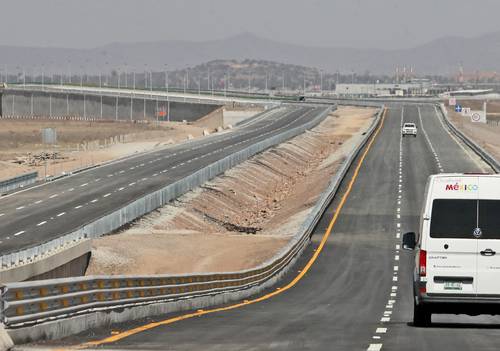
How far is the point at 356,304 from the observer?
119 ft

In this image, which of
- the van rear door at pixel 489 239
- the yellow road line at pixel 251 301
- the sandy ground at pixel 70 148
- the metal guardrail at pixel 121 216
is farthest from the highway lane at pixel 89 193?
the van rear door at pixel 489 239

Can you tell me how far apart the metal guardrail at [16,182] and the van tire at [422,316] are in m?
60.3

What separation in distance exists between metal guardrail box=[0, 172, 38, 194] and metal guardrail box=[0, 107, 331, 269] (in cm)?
1316

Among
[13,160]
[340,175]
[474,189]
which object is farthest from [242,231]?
[13,160]

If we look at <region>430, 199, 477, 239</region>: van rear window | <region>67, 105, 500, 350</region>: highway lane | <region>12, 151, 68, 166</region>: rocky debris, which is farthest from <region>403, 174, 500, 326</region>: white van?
<region>12, 151, 68, 166</region>: rocky debris

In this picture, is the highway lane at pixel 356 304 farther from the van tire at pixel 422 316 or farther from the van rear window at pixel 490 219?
the van rear window at pixel 490 219

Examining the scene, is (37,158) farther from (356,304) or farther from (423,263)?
(423,263)

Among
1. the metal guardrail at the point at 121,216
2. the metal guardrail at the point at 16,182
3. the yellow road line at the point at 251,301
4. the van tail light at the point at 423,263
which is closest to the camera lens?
the yellow road line at the point at 251,301

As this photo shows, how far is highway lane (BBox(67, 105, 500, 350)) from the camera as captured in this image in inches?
793

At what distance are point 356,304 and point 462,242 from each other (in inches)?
571

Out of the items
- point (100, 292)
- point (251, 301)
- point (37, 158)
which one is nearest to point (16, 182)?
point (251, 301)

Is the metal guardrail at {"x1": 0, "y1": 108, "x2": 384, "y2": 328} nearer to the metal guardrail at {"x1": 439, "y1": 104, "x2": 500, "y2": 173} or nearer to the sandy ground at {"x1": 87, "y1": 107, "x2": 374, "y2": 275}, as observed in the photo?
the sandy ground at {"x1": 87, "y1": 107, "x2": 374, "y2": 275}

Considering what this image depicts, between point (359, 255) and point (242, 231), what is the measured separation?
17.8 m

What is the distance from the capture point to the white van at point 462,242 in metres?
22.1
